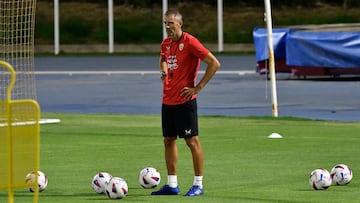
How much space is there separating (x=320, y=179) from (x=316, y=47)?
24097mm

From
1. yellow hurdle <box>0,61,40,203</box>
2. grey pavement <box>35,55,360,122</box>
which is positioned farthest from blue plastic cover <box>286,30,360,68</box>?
yellow hurdle <box>0,61,40,203</box>

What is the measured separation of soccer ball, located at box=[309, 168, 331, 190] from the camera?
13.2m

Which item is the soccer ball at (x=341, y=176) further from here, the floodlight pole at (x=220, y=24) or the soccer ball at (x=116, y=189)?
the floodlight pole at (x=220, y=24)

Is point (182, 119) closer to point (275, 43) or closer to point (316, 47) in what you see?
point (316, 47)

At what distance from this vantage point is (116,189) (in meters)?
12.5

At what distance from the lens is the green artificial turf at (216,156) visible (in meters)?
13.1

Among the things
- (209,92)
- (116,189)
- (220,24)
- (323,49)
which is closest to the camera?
(116,189)

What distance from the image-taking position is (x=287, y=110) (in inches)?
1058

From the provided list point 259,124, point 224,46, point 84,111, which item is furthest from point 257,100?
point 224,46

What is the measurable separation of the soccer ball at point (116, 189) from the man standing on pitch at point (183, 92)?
0.62m

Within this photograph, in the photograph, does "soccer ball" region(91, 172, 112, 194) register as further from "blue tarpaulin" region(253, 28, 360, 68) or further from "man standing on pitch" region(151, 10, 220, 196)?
"blue tarpaulin" region(253, 28, 360, 68)

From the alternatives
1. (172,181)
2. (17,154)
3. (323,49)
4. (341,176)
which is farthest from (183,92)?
(323,49)

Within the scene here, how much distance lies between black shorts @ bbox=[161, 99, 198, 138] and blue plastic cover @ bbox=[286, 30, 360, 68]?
23.6m

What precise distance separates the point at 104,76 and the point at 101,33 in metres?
21.0
